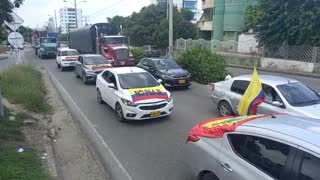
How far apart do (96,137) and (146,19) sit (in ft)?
129

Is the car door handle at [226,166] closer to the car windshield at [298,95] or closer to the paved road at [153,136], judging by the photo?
the paved road at [153,136]

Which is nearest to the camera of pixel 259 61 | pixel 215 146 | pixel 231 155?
pixel 231 155

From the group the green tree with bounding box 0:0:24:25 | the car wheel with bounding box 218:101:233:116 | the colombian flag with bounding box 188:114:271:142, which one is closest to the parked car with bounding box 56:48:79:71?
the green tree with bounding box 0:0:24:25

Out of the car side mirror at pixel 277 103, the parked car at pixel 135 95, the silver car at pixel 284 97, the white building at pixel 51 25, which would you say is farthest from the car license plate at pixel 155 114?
the white building at pixel 51 25

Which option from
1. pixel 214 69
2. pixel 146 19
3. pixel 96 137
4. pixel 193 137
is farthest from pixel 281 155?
pixel 146 19

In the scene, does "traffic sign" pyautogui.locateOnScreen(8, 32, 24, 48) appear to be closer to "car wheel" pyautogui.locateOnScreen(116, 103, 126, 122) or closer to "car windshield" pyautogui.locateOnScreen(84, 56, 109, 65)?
"car windshield" pyautogui.locateOnScreen(84, 56, 109, 65)

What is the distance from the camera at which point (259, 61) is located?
25969 millimetres

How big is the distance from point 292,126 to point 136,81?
688cm

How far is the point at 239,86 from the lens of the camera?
9352mm

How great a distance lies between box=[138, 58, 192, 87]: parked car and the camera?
1487 centimetres

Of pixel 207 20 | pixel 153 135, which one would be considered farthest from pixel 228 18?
pixel 153 135

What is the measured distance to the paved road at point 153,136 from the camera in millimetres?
6188

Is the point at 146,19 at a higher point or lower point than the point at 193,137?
higher

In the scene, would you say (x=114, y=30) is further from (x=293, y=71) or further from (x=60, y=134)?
(x=60, y=134)
